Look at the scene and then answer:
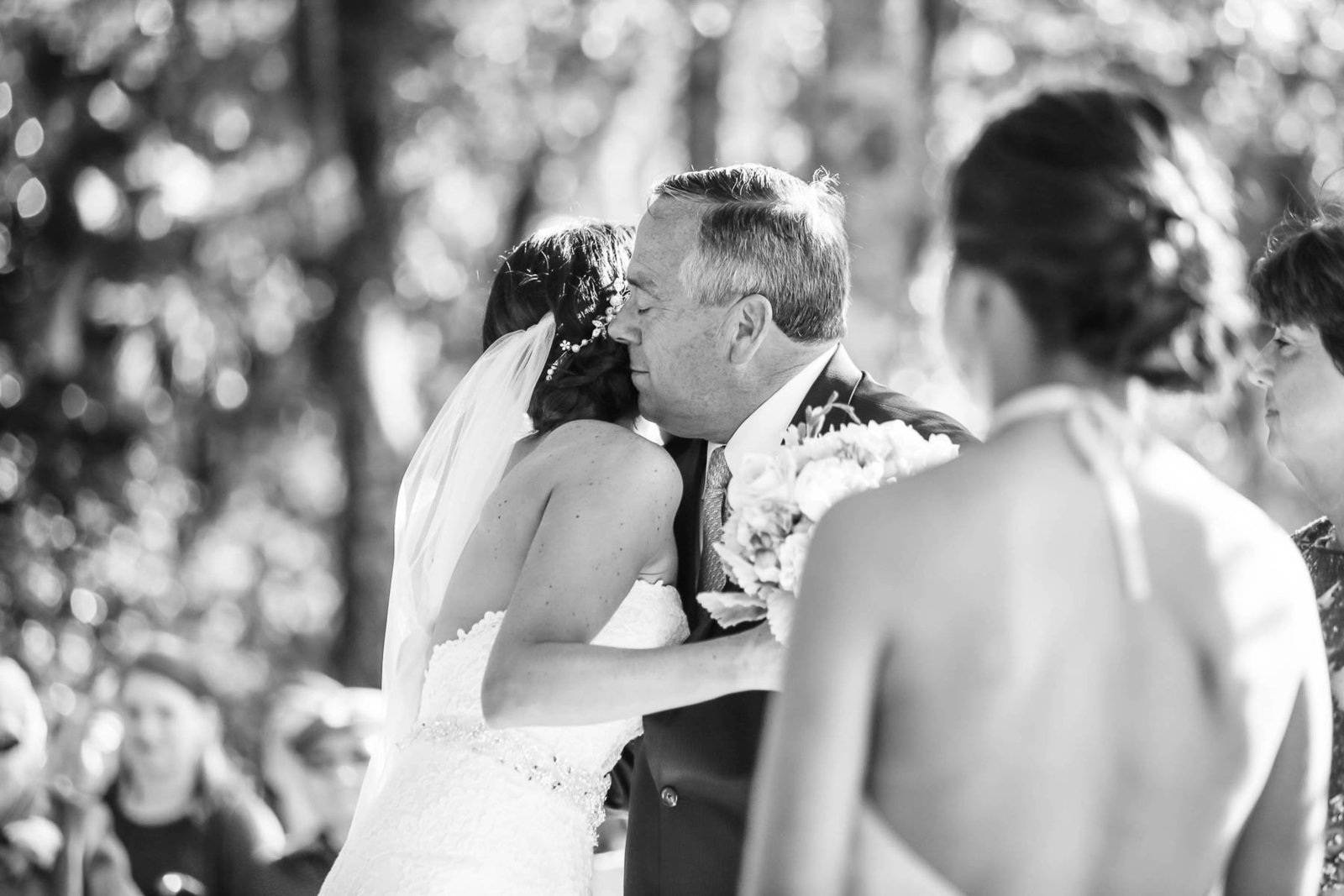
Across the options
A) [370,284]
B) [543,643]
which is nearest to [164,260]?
[370,284]

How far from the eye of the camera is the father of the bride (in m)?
3.39

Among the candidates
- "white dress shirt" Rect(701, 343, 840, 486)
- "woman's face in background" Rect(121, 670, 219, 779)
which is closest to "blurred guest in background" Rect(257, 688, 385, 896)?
"woman's face in background" Rect(121, 670, 219, 779)

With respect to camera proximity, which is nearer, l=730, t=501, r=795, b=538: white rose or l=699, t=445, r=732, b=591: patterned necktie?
l=730, t=501, r=795, b=538: white rose

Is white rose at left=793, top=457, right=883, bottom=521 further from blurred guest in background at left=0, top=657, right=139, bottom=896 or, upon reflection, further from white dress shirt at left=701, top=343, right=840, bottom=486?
blurred guest in background at left=0, top=657, right=139, bottom=896

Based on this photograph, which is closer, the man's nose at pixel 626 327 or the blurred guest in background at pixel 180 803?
the man's nose at pixel 626 327

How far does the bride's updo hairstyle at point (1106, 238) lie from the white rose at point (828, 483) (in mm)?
679

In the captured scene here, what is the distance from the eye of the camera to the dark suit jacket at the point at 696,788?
10.2 feet

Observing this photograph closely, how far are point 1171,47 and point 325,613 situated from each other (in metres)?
8.26

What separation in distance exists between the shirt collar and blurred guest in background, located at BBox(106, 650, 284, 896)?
11.1 feet

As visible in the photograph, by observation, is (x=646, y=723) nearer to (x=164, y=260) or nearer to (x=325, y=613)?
(x=164, y=260)

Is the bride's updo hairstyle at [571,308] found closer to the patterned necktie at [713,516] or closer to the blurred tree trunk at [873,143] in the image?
the patterned necktie at [713,516]

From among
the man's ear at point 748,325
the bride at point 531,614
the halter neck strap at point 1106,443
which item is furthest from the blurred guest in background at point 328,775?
the halter neck strap at point 1106,443

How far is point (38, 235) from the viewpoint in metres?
10.5

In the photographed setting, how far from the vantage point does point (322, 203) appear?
38.9 ft
